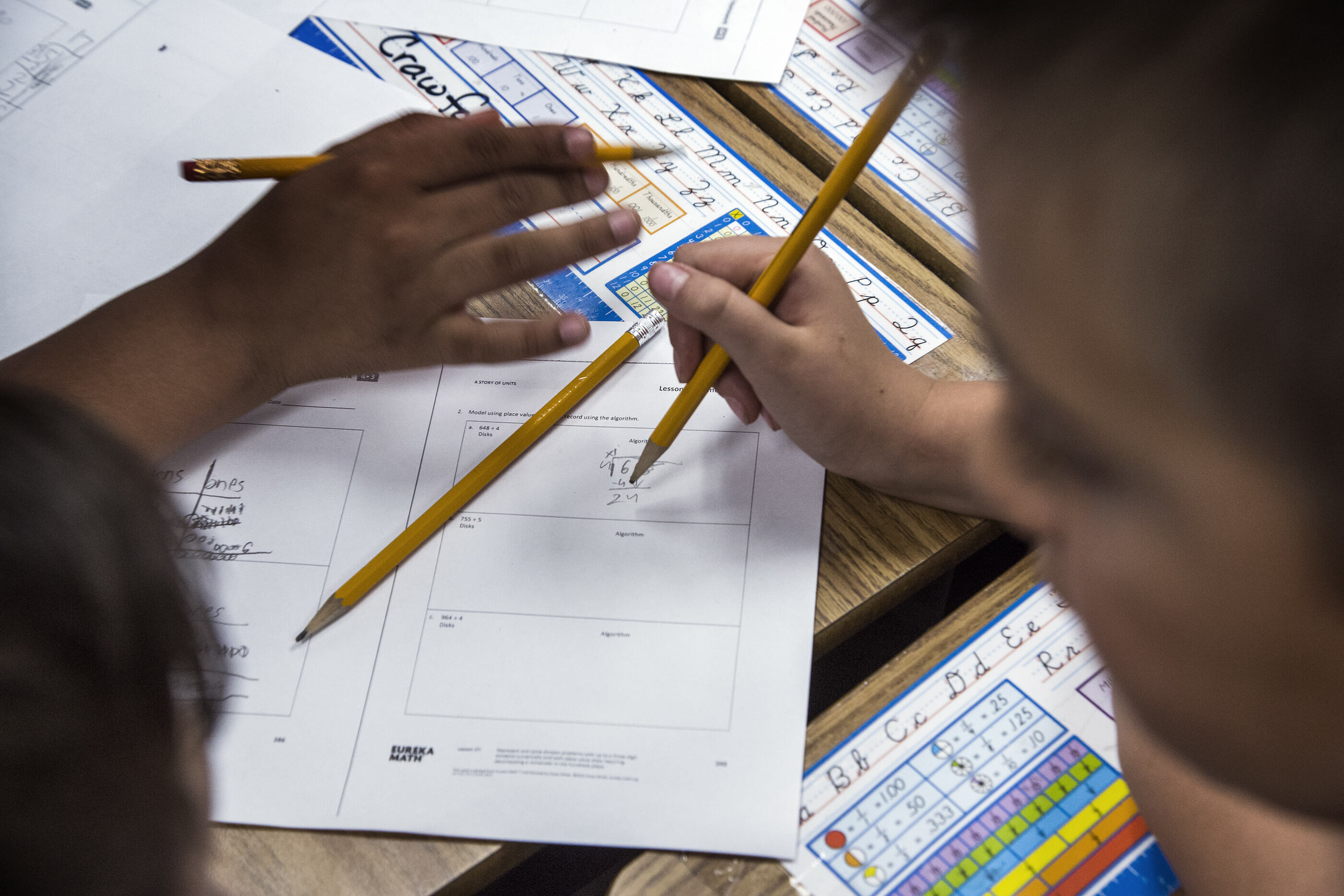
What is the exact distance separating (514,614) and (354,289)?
222 mm

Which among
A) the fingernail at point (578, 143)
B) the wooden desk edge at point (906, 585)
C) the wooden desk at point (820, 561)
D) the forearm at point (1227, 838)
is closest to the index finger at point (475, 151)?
the fingernail at point (578, 143)

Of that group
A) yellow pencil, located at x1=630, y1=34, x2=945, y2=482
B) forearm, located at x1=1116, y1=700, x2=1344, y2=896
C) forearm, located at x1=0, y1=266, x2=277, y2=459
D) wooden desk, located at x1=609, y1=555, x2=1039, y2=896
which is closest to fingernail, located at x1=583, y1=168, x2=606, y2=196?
yellow pencil, located at x1=630, y1=34, x2=945, y2=482

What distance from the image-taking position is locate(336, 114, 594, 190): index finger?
0.60 meters

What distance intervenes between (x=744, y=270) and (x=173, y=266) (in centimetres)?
41

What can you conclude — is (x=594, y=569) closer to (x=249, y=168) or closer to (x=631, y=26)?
(x=249, y=168)

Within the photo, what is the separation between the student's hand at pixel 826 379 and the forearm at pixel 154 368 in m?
0.27

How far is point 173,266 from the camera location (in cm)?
70

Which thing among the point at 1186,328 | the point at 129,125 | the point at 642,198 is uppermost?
the point at 1186,328

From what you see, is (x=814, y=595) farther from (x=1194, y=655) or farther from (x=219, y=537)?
(x=219, y=537)

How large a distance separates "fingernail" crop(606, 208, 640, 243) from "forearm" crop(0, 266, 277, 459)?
23 centimetres

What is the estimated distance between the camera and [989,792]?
1.65 ft

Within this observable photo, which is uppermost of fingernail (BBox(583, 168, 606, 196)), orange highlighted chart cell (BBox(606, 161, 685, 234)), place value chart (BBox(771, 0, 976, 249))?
place value chart (BBox(771, 0, 976, 249))

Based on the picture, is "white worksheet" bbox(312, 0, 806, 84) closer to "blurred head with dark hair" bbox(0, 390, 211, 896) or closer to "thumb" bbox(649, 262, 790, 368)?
"thumb" bbox(649, 262, 790, 368)

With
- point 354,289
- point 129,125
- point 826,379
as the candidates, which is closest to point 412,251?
point 354,289
